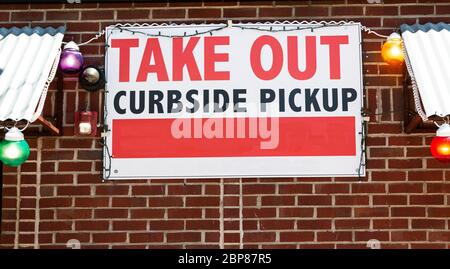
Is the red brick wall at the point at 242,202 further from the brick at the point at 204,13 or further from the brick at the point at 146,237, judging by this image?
the brick at the point at 204,13

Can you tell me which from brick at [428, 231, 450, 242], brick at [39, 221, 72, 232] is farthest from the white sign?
brick at [428, 231, 450, 242]

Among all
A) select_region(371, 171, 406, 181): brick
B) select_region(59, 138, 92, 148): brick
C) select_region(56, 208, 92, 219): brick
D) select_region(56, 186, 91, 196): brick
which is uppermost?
select_region(59, 138, 92, 148): brick

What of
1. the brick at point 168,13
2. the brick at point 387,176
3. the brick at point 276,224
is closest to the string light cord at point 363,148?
the brick at point 387,176

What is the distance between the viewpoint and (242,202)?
5828 mm

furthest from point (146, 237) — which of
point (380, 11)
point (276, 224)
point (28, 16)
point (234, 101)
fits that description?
point (380, 11)

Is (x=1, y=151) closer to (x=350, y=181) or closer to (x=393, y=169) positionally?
(x=350, y=181)

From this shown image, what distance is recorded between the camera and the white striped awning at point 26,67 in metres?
5.01

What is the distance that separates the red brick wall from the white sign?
0.45 feet

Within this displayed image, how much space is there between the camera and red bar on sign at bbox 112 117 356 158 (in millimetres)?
5805

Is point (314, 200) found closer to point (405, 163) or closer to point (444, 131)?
point (405, 163)

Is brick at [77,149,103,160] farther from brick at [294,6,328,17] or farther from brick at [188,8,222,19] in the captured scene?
brick at [294,6,328,17]

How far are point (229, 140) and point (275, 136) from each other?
0.39 meters

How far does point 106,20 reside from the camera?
20.2 feet

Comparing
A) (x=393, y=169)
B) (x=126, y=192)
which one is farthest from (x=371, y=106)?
(x=126, y=192)
